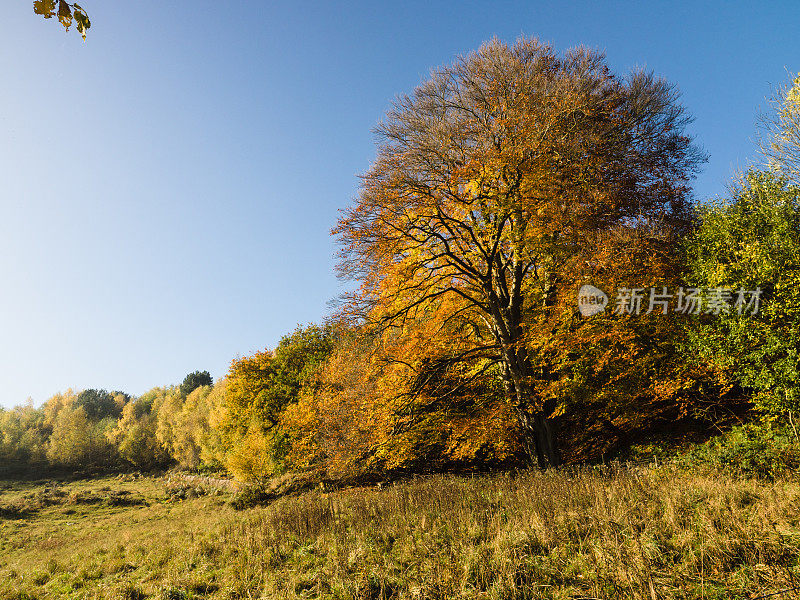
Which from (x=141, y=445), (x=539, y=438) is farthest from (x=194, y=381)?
(x=539, y=438)

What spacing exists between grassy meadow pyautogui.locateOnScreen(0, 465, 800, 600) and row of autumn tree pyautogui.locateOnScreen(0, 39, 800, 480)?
3.26 metres

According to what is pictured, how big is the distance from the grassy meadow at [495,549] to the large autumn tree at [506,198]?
466 centimetres

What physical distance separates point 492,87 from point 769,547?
11269mm

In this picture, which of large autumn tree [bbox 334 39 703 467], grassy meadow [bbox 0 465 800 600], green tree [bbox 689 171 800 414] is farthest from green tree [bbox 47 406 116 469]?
green tree [bbox 689 171 800 414]

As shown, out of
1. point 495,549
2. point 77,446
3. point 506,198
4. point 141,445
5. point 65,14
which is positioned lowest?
point 141,445

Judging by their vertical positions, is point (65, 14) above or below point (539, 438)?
above

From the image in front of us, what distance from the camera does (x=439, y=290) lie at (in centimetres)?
1274

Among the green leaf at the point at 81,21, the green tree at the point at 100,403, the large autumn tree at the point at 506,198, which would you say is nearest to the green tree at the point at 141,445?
the green tree at the point at 100,403

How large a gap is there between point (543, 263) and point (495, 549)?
29.3ft

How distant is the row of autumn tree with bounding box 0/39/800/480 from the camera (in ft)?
36.4

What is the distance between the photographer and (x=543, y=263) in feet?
41.2

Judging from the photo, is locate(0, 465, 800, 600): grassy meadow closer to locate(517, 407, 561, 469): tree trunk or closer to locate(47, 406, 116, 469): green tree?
locate(517, 407, 561, 469): tree trunk

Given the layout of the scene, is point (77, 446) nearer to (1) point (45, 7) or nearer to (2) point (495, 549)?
(2) point (495, 549)

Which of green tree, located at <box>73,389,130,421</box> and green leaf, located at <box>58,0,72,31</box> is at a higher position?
green leaf, located at <box>58,0,72,31</box>
